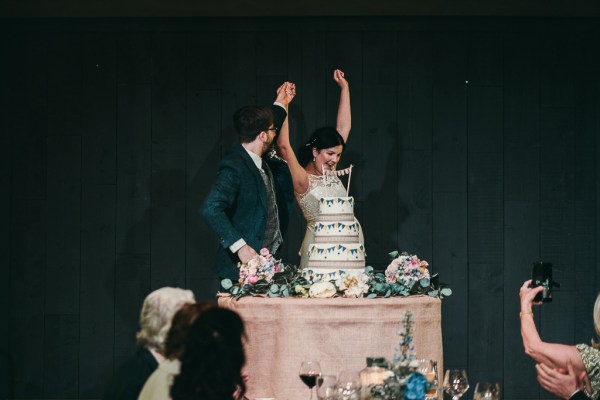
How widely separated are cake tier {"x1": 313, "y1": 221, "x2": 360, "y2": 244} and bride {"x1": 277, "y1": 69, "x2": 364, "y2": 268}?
2.76ft

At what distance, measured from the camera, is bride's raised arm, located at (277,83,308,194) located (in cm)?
470

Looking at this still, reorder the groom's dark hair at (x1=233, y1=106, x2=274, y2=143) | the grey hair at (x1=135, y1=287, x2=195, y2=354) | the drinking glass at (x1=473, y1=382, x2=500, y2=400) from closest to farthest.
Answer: the grey hair at (x1=135, y1=287, x2=195, y2=354) < the drinking glass at (x1=473, y1=382, x2=500, y2=400) < the groom's dark hair at (x1=233, y1=106, x2=274, y2=143)

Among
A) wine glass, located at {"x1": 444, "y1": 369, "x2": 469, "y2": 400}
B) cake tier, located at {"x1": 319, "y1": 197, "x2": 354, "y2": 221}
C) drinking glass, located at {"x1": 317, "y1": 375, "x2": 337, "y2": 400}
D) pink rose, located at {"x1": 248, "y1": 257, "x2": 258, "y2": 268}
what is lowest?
wine glass, located at {"x1": 444, "y1": 369, "x2": 469, "y2": 400}

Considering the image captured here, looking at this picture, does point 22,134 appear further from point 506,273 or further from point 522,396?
point 522,396

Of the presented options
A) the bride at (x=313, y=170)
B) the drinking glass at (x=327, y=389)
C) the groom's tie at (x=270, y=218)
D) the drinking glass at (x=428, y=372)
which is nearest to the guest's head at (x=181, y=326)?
the drinking glass at (x=327, y=389)

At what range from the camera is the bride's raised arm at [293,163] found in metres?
4.70

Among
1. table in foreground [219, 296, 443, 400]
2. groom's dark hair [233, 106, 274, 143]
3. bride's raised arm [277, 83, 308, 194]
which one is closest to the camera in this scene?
table in foreground [219, 296, 443, 400]

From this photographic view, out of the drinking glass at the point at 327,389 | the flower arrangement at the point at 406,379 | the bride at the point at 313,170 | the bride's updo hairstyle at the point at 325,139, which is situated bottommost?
the drinking glass at the point at 327,389

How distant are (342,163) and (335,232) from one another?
1930 mm

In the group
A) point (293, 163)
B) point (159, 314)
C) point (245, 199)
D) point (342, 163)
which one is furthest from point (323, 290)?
point (342, 163)

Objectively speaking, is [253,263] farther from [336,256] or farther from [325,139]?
[325,139]

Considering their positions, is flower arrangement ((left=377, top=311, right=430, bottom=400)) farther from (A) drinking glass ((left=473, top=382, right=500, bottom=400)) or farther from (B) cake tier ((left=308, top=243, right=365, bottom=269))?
(B) cake tier ((left=308, top=243, right=365, bottom=269))

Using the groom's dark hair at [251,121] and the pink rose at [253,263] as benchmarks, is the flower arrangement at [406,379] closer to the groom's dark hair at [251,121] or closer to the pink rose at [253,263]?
the pink rose at [253,263]

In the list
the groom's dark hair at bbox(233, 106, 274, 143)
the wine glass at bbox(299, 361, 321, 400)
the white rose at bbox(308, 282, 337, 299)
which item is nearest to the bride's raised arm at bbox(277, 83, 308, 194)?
the groom's dark hair at bbox(233, 106, 274, 143)
